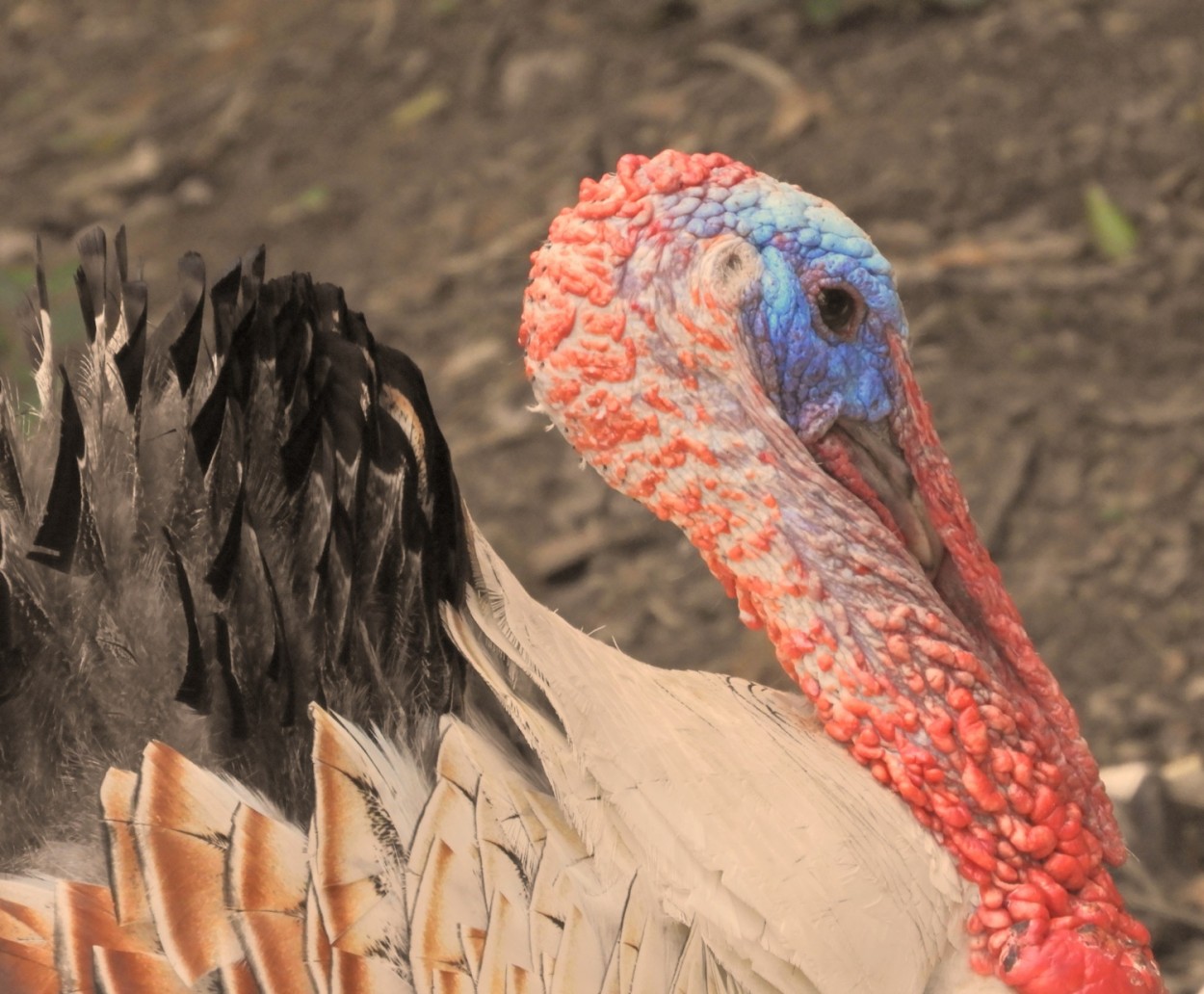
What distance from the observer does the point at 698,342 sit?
1603 millimetres

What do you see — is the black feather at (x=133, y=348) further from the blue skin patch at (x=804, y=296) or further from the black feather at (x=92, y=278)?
the blue skin patch at (x=804, y=296)

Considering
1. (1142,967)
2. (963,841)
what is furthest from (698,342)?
(1142,967)

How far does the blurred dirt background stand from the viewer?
9.89 ft

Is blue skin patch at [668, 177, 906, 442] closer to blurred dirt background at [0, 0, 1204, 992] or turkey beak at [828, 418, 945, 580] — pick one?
turkey beak at [828, 418, 945, 580]

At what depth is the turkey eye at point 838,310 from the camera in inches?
65.3

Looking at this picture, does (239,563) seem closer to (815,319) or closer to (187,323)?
(187,323)

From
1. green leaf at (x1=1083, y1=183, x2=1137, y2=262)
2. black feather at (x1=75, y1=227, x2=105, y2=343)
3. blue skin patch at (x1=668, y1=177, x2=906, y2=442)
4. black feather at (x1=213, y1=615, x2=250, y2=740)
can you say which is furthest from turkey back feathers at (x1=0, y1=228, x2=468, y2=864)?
green leaf at (x1=1083, y1=183, x2=1137, y2=262)

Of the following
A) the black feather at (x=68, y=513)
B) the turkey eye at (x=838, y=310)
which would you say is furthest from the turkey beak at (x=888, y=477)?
the black feather at (x=68, y=513)

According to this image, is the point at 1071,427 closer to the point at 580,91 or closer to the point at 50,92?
the point at 580,91

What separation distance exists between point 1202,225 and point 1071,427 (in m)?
0.67

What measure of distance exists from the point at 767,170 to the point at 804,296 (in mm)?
2438

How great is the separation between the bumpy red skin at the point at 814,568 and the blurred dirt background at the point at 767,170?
0.86m

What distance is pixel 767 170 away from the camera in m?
3.99

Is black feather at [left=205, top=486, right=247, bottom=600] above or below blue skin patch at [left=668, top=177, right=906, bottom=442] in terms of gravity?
below
